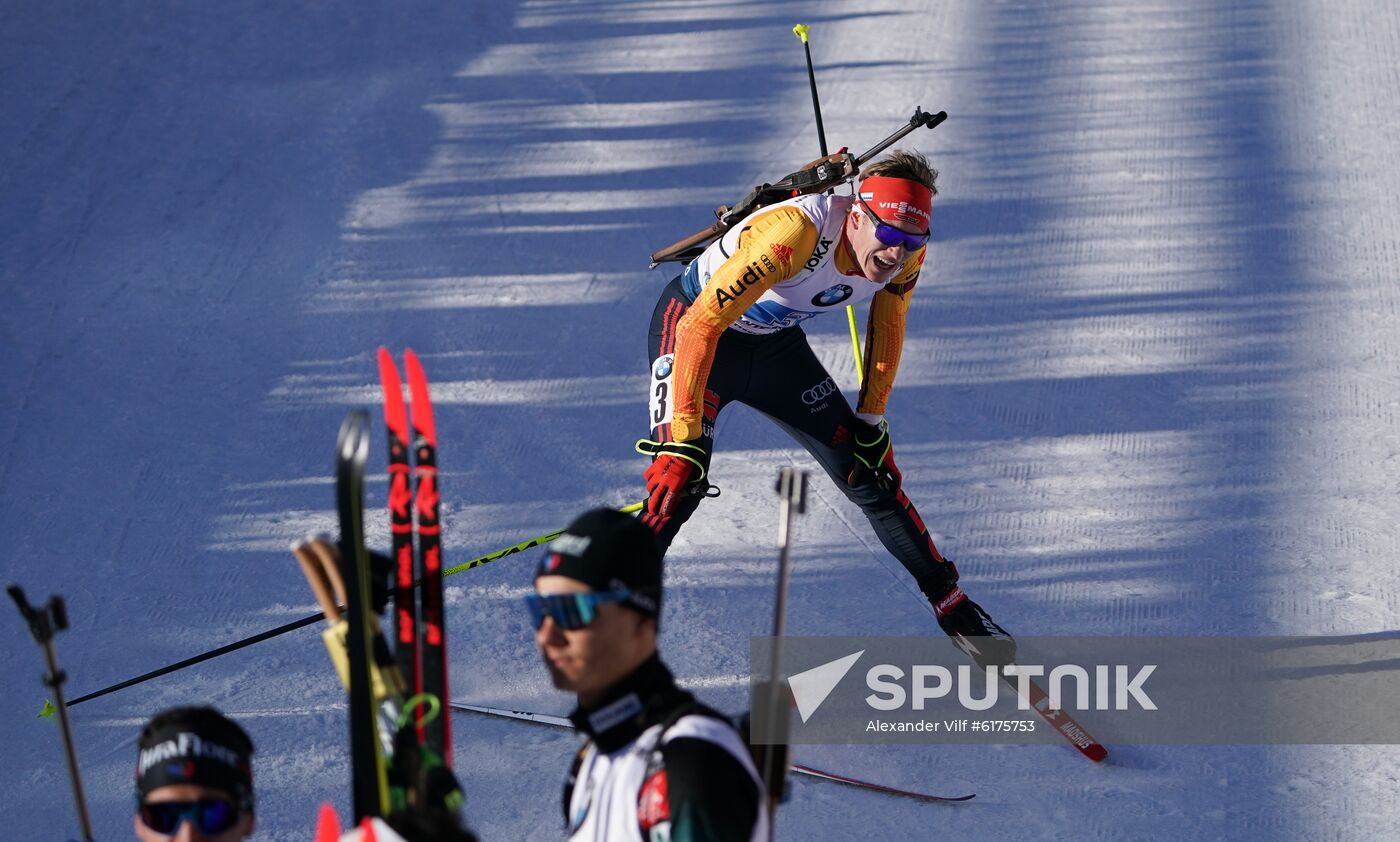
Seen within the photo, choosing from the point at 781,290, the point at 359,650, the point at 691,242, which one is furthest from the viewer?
the point at 691,242

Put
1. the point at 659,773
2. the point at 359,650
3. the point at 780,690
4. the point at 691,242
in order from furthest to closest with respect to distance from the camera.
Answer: the point at 691,242, the point at 780,690, the point at 359,650, the point at 659,773

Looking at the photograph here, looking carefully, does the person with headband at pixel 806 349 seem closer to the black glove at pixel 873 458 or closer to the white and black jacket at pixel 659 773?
the black glove at pixel 873 458

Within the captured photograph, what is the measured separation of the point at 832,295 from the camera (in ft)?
13.2

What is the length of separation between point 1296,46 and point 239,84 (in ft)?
20.2

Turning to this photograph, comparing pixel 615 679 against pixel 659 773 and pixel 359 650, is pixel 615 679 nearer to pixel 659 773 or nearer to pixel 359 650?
pixel 659 773

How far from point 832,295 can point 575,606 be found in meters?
2.23

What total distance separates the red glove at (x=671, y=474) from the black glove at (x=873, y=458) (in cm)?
54

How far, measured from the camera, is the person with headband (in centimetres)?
376

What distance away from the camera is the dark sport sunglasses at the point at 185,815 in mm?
2084

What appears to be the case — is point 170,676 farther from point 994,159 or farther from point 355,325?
point 994,159

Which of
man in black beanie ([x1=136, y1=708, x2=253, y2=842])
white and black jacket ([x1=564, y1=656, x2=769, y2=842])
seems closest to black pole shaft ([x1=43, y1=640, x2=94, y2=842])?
man in black beanie ([x1=136, y1=708, x2=253, y2=842])

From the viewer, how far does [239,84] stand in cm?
756

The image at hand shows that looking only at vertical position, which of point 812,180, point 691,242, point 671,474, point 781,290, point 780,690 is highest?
point 812,180

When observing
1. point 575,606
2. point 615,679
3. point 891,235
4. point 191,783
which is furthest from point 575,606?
point 891,235
